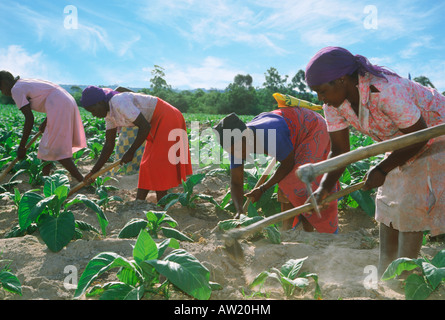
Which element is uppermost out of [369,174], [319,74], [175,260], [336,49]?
[336,49]

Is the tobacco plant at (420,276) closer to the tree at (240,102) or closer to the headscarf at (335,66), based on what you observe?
the headscarf at (335,66)

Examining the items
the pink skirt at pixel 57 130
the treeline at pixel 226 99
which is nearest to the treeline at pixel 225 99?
the treeline at pixel 226 99

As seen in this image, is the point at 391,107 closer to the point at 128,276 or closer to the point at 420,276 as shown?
the point at 420,276

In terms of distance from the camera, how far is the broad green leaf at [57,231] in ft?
8.46

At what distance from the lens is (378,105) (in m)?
1.99

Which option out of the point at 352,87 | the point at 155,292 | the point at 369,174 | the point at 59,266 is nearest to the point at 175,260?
the point at 155,292

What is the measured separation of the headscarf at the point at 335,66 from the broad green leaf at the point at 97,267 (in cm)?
135

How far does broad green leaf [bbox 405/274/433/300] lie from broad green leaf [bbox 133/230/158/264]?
50.9 inches

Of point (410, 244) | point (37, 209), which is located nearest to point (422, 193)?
point (410, 244)

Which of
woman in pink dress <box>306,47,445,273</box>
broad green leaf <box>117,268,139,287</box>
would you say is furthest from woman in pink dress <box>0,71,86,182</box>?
woman in pink dress <box>306,47,445,273</box>

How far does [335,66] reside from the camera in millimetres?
1951

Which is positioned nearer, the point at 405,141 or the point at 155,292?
the point at 405,141

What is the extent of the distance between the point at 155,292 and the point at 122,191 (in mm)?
3166
